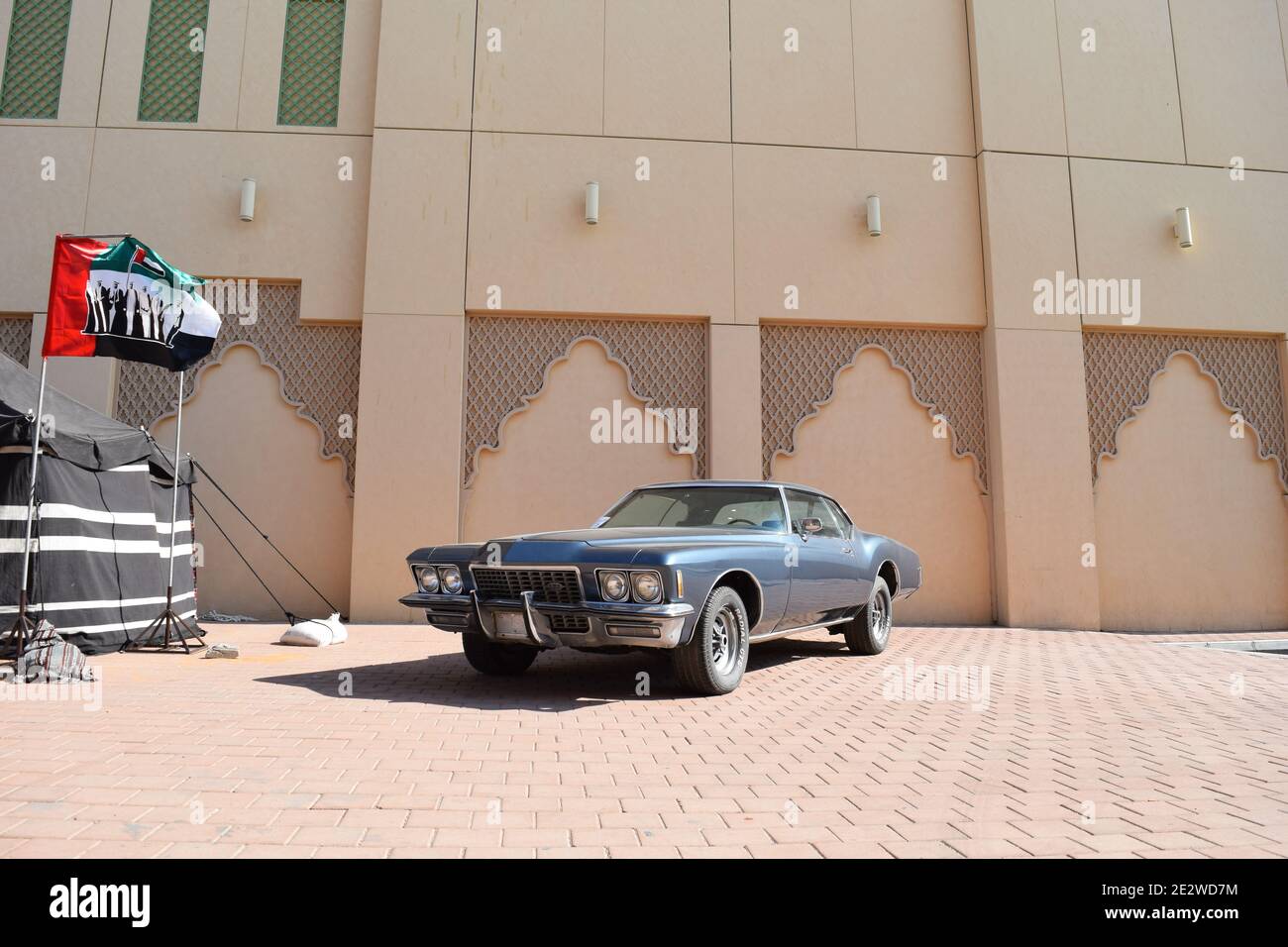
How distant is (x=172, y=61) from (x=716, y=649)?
10.8 m

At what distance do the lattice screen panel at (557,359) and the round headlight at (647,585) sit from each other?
5.64 metres

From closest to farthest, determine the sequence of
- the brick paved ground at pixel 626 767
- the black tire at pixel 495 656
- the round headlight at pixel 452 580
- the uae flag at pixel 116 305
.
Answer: the brick paved ground at pixel 626 767 → the round headlight at pixel 452 580 → the black tire at pixel 495 656 → the uae flag at pixel 116 305

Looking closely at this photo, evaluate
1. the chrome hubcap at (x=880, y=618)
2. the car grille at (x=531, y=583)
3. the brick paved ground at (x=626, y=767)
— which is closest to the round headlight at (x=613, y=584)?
the car grille at (x=531, y=583)

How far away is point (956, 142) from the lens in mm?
10562

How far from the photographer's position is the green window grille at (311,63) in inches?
400

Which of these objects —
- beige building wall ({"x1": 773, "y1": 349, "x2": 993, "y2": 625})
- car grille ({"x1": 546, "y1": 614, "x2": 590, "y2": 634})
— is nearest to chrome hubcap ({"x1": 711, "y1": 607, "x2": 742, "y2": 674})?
car grille ({"x1": 546, "y1": 614, "x2": 590, "y2": 634})

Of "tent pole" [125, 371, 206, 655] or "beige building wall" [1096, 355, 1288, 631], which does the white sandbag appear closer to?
"tent pole" [125, 371, 206, 655]

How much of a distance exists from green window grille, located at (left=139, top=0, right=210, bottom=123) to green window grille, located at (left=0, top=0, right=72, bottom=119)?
1.05 metres

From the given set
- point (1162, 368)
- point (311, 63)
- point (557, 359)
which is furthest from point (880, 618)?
point (311, 63)

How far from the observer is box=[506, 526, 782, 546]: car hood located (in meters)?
4.50

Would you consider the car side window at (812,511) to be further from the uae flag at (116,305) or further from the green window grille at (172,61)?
the green window grille at (172,61)

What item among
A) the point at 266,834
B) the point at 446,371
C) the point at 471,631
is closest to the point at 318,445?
the point at 446,371

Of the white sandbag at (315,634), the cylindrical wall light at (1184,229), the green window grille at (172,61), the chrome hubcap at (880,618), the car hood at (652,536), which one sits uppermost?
the green window grille at (172,61)

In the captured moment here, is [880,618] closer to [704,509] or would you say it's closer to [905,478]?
[704,509]
